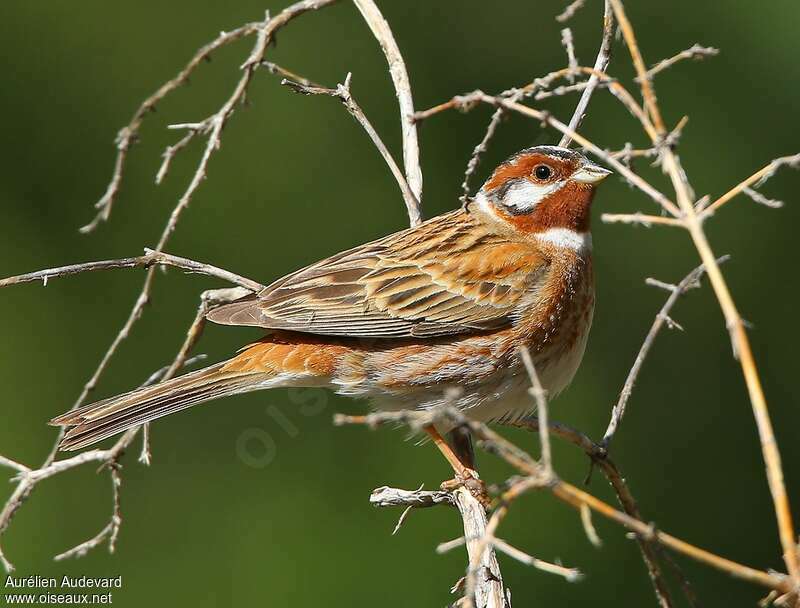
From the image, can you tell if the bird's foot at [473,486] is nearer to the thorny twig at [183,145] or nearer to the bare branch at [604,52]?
the thorny twig at [183,145]

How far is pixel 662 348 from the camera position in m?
6.84

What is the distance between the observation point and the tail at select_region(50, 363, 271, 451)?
3633 millimetres

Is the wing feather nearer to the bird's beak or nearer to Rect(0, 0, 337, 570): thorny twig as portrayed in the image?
the bird's beak

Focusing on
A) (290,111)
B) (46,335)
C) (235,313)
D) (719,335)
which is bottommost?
(719,335)

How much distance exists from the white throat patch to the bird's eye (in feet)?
0.57

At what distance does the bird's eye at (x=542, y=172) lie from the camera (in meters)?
3.93

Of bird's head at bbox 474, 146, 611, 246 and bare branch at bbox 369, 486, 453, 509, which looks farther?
bird's head at bbox 474, 146, 611, 246

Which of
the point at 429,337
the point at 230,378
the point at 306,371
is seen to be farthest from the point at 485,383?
the point at 230,378

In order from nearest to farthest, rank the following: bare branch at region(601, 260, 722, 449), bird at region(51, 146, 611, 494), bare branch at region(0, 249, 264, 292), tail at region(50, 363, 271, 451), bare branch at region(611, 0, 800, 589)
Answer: bare branch at region(611, 0, 800, 589) → bare branch at region(601, 260, 722, 449) → bare branch at region(0, 249, 264, 292) → tail at region(50, 363, 271, 451) → bird at region(51, 146, 611, 494)

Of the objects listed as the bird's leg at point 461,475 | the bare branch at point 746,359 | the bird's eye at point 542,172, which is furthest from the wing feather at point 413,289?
the bare branch at point 746,359

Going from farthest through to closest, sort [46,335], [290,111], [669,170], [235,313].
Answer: [290,111] < [46,335] < [235,313] < [669,170]

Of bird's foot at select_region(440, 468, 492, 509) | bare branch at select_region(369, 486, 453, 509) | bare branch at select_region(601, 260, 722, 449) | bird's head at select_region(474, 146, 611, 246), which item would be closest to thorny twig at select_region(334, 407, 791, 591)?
bare branch at select_region(601, 260, 722, 449)

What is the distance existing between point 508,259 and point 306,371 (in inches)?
29.2

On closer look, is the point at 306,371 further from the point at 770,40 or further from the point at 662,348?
the point at 770,40
